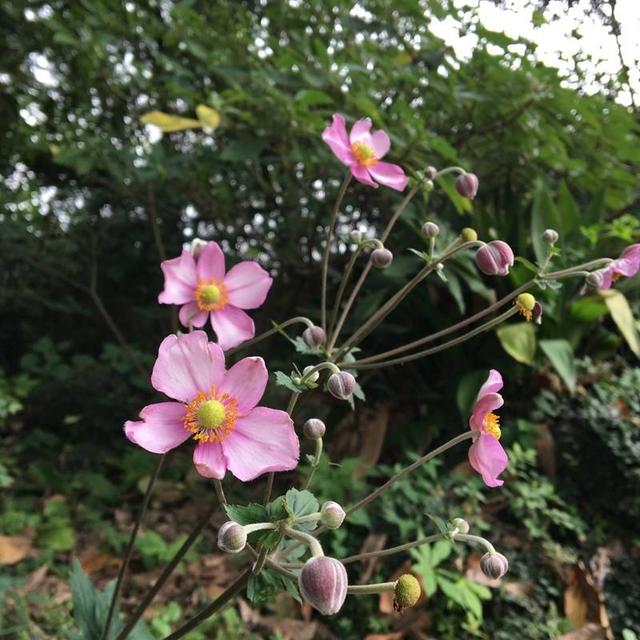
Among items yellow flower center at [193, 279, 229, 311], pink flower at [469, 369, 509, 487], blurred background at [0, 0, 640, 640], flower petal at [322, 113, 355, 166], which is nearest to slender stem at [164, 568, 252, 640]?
pink flower at [469, 369, 509, 487]

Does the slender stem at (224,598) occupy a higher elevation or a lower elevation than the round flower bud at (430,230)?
lower

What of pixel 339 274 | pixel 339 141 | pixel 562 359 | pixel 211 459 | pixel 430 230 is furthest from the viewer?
pixel 339 274

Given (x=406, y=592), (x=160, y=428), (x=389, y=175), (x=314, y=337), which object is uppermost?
(x=389, y=175)

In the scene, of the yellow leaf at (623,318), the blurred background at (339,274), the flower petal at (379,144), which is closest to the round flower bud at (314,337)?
the flower petal at (379,144)

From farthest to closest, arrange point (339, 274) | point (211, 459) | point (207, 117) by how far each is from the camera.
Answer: point (339, 274) < point (207, 117) < point (211, 459)

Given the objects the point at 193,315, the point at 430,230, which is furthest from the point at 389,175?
the point at 193,315

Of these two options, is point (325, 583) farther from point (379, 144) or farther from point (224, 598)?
point (379, 144)

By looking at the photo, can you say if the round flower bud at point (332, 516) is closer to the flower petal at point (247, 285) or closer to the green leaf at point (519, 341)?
the flower petal at point (247, 285)
